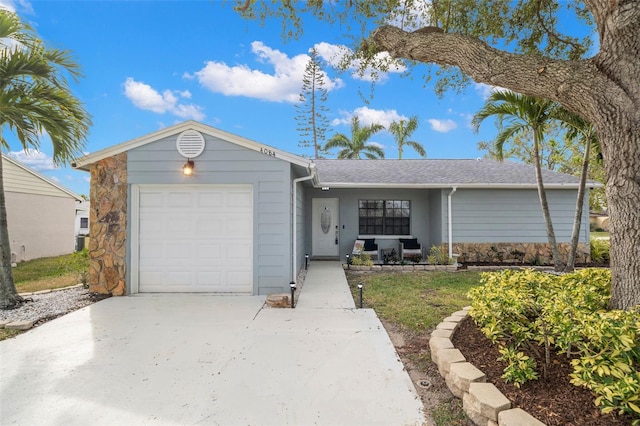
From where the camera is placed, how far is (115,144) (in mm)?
5945

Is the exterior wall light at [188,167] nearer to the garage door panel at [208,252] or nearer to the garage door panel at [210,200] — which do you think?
the garage door panel at [210,200]

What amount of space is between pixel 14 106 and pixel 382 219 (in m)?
9.21

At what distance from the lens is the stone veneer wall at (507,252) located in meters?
9.62

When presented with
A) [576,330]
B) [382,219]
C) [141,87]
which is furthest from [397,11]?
[141,87]

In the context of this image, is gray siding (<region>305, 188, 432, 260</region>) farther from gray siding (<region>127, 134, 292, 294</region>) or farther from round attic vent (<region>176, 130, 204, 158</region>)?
round attic vent (<region>176, 130, 204, 158</region>)

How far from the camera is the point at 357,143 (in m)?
21.8

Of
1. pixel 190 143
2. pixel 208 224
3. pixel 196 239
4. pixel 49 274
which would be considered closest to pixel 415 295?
pixel 208 224

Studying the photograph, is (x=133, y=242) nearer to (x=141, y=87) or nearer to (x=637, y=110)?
(x=637, y=110)

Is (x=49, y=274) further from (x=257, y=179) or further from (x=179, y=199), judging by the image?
(x=257, y=179)

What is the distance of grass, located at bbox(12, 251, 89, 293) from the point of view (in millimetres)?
7102

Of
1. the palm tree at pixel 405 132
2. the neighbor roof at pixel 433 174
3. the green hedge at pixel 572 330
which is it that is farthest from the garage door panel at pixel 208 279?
the palm tree at pixel 405 132

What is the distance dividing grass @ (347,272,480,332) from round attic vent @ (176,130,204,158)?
4116mm

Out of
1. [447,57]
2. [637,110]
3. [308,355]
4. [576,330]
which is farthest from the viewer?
[447,57]

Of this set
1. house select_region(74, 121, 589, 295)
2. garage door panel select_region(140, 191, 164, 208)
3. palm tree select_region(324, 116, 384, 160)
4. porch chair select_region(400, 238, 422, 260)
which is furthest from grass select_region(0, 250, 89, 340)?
palm tree select_region(324, 116, 384, 160)
